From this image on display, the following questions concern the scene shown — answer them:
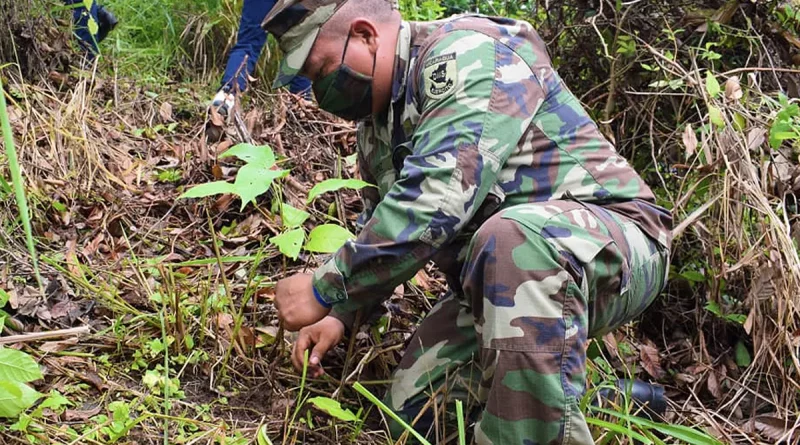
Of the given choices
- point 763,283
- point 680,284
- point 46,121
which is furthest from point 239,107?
point 763,283

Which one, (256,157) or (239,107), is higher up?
(256,157)

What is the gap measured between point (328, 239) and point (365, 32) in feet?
1.67

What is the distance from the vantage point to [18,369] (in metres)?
1.40

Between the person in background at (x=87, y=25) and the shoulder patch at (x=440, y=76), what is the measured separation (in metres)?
2.02

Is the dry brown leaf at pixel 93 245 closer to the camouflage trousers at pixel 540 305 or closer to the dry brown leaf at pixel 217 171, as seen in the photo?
the dry brown leaf at pixel 217 171

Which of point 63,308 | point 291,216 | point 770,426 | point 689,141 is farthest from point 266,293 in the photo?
point 770,426

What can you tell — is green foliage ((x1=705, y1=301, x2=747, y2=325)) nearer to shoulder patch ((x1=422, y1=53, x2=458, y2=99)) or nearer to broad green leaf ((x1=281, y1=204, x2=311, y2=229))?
shoulder patch ((x1=422, y1=53, x2=458, y2=99))

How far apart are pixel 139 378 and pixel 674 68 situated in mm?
1939

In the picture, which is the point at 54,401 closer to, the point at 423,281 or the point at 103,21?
the point at 423,281

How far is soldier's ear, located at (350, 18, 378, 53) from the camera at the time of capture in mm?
1804

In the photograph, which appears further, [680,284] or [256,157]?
[680,284]

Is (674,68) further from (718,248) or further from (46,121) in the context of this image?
(46,121)

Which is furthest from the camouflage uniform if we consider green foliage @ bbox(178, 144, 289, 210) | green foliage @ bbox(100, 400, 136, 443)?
green foliage @ bbox(100, 400, 136, 443)

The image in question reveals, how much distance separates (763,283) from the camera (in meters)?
2.18
